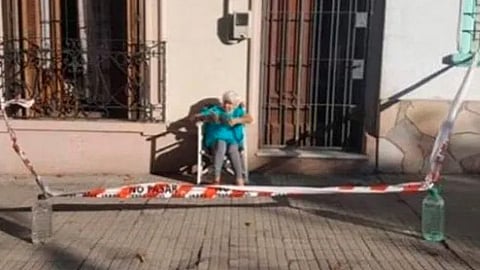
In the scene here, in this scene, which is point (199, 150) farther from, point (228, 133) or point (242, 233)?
point (242, 233)

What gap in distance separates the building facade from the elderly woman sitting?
522 mm

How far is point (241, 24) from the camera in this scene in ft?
24.1

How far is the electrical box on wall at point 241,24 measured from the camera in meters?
7.35

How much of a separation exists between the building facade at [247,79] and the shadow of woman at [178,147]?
0.01 metres

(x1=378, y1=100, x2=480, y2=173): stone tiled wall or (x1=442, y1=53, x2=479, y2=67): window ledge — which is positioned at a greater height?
(x1=442, y1=53, x2=479, y2=67): window ledge

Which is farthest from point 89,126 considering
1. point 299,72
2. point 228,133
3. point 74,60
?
point 299,72

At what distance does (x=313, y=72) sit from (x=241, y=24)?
114 cm

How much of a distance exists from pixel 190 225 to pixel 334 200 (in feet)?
5.59

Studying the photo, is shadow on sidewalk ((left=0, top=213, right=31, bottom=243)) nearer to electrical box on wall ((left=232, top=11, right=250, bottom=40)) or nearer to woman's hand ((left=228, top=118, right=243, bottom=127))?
woman's hand ((left=228, top=118, right=243, bottom=127))

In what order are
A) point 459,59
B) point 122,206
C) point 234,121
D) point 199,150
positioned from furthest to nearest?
1. point 459,59
2. point 199,150
3. point 234,121
4. point 122,206

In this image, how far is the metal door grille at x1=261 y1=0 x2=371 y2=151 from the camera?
7738 millimetres

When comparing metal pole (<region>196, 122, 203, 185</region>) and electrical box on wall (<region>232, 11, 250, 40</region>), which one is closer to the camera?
metal pole (<region>196, 122, 203, 185</region>)

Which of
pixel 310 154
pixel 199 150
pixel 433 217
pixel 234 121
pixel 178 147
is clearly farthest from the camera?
pixel 310 154

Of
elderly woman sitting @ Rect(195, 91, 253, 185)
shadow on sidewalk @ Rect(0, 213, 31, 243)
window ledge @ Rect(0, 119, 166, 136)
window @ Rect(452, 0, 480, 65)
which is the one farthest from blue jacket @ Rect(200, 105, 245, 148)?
window @ Rect(452, 0, 480, 65)
